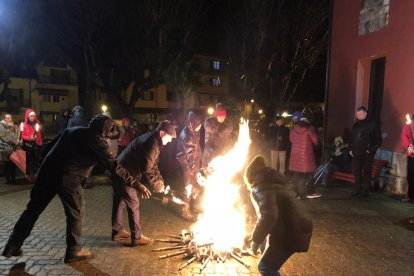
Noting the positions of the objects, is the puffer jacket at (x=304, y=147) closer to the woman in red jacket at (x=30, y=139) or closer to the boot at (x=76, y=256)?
the boot at (x=76, y=256)

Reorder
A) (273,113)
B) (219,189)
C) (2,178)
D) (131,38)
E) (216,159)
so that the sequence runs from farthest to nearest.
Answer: (273,113) < (131,38) < (2,178) < (216,159) < (219,189)

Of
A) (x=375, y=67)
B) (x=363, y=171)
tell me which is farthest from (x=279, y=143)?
(x=375, y=67)

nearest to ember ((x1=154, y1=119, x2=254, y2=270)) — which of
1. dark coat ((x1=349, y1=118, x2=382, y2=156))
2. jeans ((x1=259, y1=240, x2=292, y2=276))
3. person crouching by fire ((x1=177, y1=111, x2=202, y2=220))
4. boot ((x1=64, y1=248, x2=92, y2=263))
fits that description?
person crouching by fire ((x1=177, y1=111, x2=202, y2=220))

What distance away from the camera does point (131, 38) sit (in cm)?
2389

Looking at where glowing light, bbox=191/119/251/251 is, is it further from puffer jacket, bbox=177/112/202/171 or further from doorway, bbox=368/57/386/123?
doorway, bbox=368/57/386/123

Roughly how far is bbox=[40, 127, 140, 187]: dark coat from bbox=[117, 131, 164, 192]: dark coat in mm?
518

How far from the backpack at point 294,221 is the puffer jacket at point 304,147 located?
5.15 meters

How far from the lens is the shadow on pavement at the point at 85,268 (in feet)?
15.6

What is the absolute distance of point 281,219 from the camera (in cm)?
365

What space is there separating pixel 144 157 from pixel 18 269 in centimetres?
217

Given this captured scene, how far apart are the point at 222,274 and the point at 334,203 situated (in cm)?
458

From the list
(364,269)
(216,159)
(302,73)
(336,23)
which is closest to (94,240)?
(216,159)

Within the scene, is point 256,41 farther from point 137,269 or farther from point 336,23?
point 137,269

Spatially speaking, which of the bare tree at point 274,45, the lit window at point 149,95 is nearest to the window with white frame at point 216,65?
the lit window at point 149,95
